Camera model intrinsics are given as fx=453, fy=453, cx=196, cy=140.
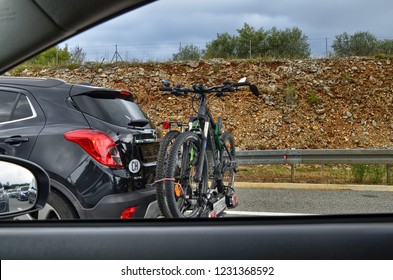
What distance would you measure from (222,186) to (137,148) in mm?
367

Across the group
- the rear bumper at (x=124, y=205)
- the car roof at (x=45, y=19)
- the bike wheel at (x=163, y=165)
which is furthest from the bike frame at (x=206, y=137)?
the car roof at (x=45, y=19)

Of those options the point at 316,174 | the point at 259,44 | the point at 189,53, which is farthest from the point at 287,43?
the point at 316,174

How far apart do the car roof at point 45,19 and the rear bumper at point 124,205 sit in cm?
55

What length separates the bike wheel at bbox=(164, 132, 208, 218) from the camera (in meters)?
1.50

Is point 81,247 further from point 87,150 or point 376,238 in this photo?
point 376,238

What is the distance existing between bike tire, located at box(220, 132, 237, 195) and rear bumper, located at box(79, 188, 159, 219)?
0.92 ft

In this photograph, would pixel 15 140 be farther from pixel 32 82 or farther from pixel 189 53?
pixel 189 53

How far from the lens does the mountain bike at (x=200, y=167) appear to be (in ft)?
4.91

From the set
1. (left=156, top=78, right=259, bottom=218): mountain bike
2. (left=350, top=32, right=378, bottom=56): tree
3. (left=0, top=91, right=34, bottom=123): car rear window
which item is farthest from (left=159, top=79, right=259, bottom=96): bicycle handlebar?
(left=0, top=91, right=34, bottom=123): car rear window

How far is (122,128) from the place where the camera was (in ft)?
4.97

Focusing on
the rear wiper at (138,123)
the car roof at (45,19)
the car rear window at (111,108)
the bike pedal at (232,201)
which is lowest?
the bike pedal at (232,201)

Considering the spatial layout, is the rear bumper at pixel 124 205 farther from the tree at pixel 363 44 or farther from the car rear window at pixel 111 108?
the tree at pixel 363 44

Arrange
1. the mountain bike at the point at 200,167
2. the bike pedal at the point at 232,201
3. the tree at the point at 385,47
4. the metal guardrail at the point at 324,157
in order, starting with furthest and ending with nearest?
the bike pedal at the point at 232,201
the mountain bike at the point at 200,167
the metal guardrail at the point at 324,157
the tree at the point at 385,47

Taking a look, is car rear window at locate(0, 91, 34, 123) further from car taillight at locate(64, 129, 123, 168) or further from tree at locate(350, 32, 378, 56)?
tree at locate(350, 32, 378, 56)
